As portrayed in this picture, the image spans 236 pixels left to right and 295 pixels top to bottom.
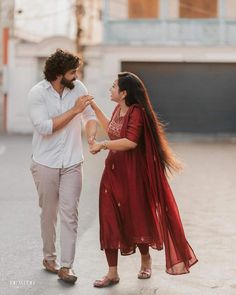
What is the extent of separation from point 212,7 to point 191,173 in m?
14.0

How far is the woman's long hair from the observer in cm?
577

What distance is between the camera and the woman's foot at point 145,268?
19.7ft

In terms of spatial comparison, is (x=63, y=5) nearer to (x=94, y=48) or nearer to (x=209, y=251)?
(x=94, y=48)

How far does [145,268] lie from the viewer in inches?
239

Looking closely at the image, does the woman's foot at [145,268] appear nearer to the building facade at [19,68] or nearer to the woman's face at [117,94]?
the woman's face at [117,94]

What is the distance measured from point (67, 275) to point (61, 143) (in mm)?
1096

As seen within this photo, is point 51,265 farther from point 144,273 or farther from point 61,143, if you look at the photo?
point 61,143

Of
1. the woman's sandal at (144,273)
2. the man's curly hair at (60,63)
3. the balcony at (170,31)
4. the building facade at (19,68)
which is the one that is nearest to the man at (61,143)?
the man's curly hair at (60,63)

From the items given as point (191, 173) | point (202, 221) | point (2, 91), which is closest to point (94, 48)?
point (2, 91)

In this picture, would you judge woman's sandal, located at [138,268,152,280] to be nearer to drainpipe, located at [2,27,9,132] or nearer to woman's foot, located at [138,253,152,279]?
woman's foot, located at [138,253,152,279]

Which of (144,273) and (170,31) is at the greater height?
(170,31)

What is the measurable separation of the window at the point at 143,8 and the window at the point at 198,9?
3.25ft

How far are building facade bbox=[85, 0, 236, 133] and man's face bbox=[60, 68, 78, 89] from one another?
2052 cm

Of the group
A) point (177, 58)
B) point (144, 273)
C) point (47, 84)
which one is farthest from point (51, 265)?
point (177, 58)
